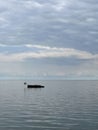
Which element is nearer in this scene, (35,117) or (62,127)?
(62,127)

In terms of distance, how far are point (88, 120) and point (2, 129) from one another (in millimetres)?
20467

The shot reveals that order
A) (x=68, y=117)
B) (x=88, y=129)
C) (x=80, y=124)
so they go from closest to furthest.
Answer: (x=88, y=129), (x=80, y=124), (x=68, y=117)

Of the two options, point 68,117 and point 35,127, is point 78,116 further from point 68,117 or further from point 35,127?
point 35,127

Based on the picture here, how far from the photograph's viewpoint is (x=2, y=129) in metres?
56.9

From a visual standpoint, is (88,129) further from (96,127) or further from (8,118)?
(8,118)

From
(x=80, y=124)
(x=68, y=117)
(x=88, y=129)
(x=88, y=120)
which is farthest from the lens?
(x=68, y=117)

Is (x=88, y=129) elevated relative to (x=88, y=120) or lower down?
lower down

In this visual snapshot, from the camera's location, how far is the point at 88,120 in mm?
66375

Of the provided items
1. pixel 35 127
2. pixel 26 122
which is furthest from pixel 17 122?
pixel 35 127

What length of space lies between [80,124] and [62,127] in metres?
5.00

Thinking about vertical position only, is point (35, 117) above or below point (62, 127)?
above

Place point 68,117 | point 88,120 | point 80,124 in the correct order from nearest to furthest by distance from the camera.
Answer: point 80,124
point 88,120
point 68,117

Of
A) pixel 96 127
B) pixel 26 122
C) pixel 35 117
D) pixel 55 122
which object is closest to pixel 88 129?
pixel 96 127

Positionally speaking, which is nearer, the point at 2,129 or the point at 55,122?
the point at 2,129
